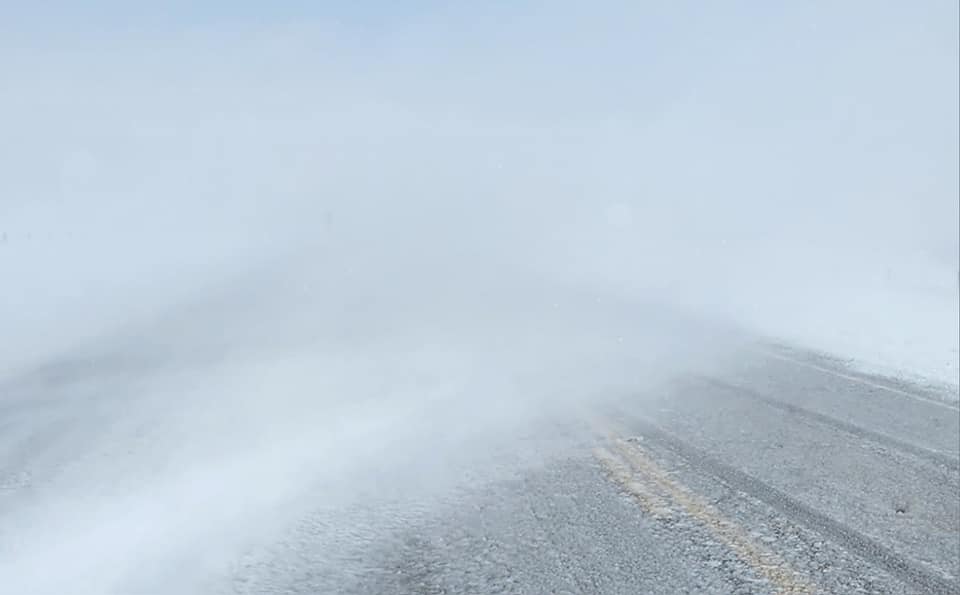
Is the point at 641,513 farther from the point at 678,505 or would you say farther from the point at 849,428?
the point at 849,428

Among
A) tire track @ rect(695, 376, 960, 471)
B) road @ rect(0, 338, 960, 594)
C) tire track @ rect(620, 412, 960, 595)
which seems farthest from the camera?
tire track @ rect(695, 376, 960, 471)

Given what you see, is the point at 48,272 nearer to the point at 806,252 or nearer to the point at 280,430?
the point at 280,430

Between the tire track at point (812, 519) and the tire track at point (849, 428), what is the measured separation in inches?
62.8

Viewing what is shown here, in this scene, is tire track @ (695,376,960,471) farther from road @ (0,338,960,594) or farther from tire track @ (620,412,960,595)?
tire track @ (620,412,960,595)

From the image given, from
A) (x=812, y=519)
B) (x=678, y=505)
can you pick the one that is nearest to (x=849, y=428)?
(x=812, y=519)

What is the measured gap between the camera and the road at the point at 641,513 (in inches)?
145

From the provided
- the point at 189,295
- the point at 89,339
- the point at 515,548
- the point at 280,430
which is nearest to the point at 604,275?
the point at 189,295

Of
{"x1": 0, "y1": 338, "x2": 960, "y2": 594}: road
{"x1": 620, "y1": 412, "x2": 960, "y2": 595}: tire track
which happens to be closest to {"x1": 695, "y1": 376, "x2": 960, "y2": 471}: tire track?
{"x1": 0, "y1": 338, "x2": 960, "y2": 594}: road

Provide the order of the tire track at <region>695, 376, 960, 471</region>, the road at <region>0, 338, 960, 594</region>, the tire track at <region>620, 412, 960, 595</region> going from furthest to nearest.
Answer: the tire track at <region>695, 376, 960, 471</region>, the tire track at <region>620, 412, 960, 595</region>, the road at <region>0, 338, 960, 594</region>

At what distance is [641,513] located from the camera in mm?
4484

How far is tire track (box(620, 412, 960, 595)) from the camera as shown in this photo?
385 centimetres

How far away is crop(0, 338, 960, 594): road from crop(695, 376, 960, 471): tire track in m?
0.02

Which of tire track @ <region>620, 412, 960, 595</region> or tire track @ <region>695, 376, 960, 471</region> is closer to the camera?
tire track @ <region>620, 412, 960, 595</region>

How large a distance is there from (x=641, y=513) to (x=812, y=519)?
101 centimetres
